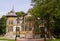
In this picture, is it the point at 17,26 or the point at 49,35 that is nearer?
the point at 49,35

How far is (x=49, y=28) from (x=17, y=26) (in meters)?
12.7

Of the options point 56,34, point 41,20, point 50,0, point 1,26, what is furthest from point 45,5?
point 1,26

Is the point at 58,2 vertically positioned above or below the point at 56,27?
above

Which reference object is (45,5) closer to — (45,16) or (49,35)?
(45,16)

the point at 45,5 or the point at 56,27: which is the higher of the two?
the point at 45,5

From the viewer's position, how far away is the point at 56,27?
191ft

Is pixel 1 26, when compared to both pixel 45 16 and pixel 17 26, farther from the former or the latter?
pixel 45 16

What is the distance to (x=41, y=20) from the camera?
57188 millimetres

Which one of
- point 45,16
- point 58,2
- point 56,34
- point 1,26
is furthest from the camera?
point 1,26

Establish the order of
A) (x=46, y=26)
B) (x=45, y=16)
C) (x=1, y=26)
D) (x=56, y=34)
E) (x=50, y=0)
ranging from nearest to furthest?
(x=50, y=0) < (x=45, y=16) < (x=46, y=26) < (x=56, y=34) < (x=1, y=26)

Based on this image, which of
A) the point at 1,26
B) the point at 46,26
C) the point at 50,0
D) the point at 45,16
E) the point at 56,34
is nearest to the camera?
the point at 50,0

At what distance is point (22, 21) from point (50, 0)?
24007 mm

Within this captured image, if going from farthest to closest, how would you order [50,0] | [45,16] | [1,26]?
[1,26] → [45,16] → [50,0]

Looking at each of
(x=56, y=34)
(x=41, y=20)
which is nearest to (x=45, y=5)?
(x=41, y=20)
